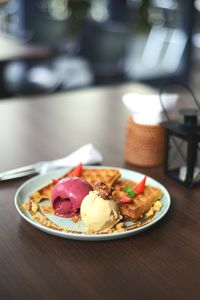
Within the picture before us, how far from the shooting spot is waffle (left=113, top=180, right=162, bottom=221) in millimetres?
842

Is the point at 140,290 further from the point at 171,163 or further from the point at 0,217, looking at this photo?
the point at 171,163

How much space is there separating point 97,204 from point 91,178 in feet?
0.68

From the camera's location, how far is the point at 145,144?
1.13 metres

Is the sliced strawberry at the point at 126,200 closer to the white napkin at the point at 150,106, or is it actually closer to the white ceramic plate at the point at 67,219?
the white ceramic plate at the point at 67,219

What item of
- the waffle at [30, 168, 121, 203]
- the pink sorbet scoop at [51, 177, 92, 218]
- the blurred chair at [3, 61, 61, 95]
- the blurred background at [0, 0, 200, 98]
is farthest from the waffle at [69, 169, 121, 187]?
the blurred background at [0, 0, 200, 98]

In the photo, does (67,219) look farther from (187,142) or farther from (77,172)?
(187,142)

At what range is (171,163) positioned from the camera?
116 cm

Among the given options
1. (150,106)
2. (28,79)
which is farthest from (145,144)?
(28,79)

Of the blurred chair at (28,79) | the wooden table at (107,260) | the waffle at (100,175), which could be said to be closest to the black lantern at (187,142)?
the wooden table at (107,260)

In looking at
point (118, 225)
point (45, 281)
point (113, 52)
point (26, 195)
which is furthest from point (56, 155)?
point (113, 52)

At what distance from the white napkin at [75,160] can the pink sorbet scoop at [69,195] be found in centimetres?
22

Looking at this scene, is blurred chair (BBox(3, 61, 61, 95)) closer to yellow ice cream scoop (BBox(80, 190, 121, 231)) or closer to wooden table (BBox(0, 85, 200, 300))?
wooden table (BBox(0, 85, 200, 300))

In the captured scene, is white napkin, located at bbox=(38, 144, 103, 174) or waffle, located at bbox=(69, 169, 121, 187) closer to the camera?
waffle, located at bbox=(69, 169, 121, 187)

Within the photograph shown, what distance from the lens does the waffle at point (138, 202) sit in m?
0.84
